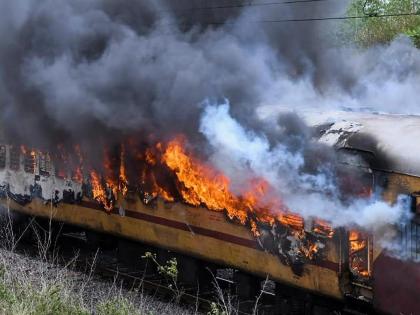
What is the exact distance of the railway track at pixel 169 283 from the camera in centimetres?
791

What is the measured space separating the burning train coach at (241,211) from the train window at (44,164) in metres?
0.02

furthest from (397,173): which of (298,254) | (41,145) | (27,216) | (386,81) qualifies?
(27,216)

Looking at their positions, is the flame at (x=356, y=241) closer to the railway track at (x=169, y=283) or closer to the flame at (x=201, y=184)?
the railway track at (x=169, y=283)

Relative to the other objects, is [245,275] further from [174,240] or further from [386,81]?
[386,81]

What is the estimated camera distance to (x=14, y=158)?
485 inches

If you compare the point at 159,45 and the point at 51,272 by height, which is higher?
the point at 159,45

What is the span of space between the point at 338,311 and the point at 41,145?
6.18m

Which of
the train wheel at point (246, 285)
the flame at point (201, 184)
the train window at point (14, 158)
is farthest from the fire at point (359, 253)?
the train window at point (14, 158)

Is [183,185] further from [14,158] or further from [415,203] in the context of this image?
[14,158]

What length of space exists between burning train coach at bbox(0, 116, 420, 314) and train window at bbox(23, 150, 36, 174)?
3 cm

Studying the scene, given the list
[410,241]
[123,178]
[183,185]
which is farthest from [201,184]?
[410,241]

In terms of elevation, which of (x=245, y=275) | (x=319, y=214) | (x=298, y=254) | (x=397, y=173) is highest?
(x=397, y=173)

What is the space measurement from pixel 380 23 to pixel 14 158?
15368 mm

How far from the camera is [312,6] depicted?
12.4 m
